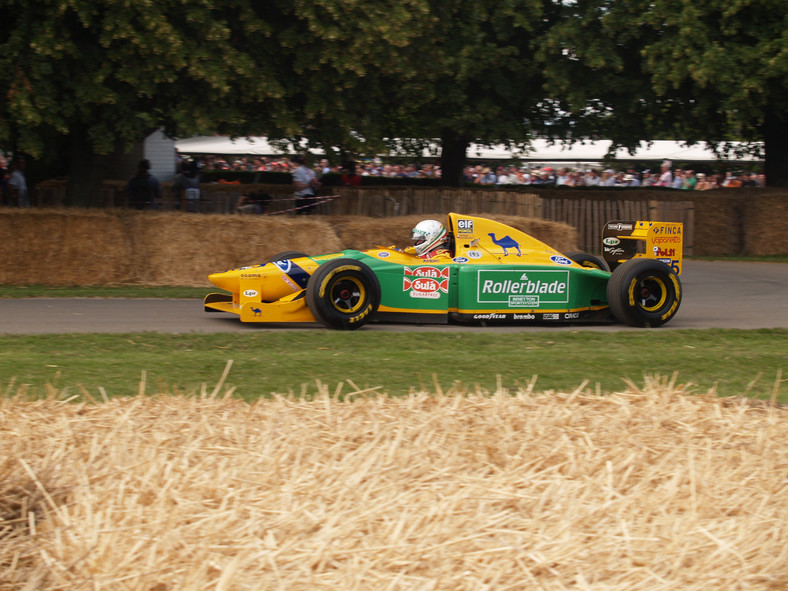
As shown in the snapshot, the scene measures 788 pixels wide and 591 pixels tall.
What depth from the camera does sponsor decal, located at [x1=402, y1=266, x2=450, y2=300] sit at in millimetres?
11156

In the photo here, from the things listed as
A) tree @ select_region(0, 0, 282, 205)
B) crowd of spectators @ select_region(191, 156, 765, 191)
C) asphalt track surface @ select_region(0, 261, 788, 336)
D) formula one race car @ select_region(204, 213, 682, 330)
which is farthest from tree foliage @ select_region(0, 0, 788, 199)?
crowd of spectators @ select_region(191, 156, 765, 191)

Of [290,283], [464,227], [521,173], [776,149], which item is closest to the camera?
[290,283]

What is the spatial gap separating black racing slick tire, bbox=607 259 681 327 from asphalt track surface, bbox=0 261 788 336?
0.19 metres

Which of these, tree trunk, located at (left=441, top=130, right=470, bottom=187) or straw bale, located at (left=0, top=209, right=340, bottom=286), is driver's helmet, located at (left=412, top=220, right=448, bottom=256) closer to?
straw bale, located at (left=0, top=209, right=340, bottom=286)

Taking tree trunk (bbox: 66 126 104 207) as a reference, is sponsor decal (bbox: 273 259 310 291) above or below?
below

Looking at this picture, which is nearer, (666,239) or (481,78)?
(666,239)

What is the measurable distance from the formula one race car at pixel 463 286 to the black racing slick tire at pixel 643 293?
0.04 ft

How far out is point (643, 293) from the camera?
1180cm

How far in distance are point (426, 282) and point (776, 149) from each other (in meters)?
15.6

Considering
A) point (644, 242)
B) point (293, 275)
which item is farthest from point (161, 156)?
point (644, 242)

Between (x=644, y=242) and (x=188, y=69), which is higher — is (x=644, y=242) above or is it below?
below

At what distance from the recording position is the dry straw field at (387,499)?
3318mm

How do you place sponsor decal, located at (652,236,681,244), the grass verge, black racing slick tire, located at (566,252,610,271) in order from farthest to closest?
black racing slick tire, located at (566,252,610,271) < sponsor decal, located at (652,236,681,244) < the grass verge

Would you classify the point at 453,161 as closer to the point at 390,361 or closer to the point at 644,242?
the point at 644,242
